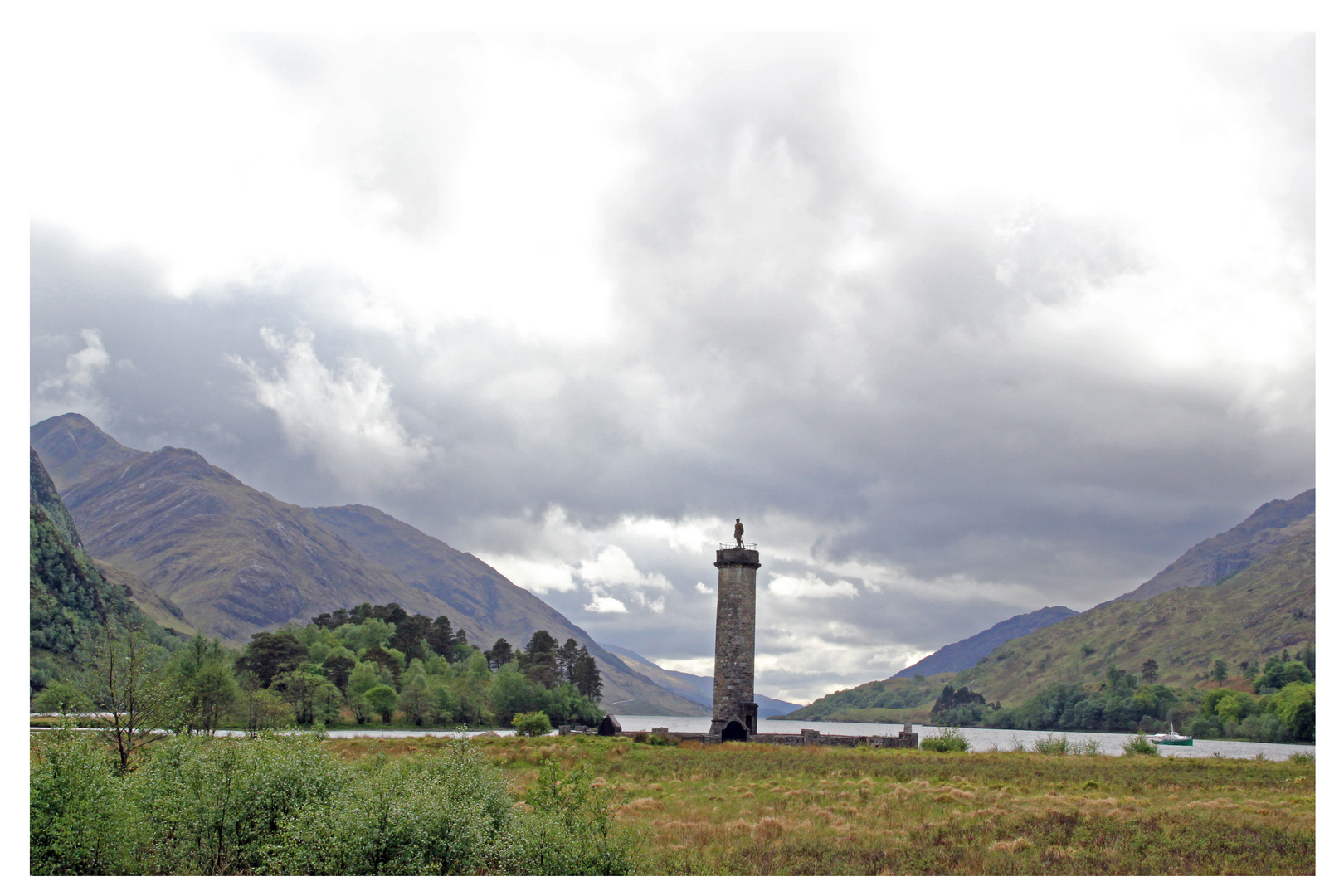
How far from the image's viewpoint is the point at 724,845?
2161 centimetres

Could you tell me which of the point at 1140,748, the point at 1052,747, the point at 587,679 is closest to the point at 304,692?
the point at 587,679

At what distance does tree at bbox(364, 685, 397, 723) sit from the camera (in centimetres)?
9806

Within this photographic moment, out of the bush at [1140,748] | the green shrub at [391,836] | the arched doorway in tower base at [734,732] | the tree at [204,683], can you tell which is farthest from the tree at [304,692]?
the green shrub at [391,836]

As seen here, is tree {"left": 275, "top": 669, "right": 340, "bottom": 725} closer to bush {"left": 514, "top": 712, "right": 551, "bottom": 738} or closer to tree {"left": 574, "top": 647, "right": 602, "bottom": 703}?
bush {"left": 514, "top": 712, "right": 551, "bottom": 738}

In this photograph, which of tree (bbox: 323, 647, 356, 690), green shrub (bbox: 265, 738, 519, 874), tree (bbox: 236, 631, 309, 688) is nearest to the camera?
green shrub (bbox: 265, 738, 519, 874)

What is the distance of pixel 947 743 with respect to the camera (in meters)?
54.0

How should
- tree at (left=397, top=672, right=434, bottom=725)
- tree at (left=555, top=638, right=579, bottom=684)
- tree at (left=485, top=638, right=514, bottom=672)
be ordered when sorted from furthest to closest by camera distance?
tree at (left=485, top=638, right=514, bottom=672), tree at (left=555, top=638, right=579, bottom=684), tree at (left=397, top=672, right=434, bottom=725)

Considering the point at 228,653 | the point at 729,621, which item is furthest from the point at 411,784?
the point at 228,653

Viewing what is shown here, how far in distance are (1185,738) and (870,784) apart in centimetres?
10413

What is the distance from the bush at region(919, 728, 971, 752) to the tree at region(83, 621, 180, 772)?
1664 inches

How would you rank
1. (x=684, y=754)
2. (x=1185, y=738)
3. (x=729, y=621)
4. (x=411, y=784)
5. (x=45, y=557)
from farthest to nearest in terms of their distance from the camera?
1. (x=45, y=557)
2. (x=1185, y=738)
3. (x=729, y=621)
4. (x=684, y=754)
5. (x=411, y=784)

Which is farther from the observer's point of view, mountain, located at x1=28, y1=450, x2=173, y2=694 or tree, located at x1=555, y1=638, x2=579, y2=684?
tree, located at x1=555, y1=638, x2=579, y2=684

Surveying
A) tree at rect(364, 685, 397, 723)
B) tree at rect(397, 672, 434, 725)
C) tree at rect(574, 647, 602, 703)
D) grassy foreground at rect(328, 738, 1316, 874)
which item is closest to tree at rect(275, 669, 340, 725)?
tree at rect(364, 685, 397, 723)
